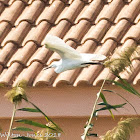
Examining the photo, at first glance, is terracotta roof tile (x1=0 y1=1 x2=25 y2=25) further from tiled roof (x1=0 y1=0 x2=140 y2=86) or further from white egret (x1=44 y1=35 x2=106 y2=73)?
white egret (x1=44 y1=35 x2=106 y2=73)

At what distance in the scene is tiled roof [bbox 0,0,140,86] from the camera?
4004 millimetres

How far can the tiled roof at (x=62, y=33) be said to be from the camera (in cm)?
400

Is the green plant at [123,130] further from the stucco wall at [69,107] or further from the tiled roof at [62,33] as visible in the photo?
the stucco wall at [69,107]

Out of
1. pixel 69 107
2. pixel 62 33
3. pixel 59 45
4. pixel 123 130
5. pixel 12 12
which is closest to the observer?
pixel 123 130

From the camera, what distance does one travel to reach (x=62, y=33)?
451cm

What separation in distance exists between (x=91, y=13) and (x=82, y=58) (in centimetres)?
274

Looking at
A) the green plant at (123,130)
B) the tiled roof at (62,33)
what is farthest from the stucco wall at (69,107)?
the green plant at (123,130)

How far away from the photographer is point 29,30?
4734 millimetres

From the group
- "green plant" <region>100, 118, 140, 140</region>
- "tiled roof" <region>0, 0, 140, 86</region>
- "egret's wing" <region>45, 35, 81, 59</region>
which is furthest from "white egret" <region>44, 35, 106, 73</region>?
"tiled roof" <region>0, 0, 140, 86</region>

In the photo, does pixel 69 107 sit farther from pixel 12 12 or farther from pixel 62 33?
pixel 12 12

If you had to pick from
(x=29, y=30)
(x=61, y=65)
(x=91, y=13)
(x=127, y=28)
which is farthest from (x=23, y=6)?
(x=61, y=65)

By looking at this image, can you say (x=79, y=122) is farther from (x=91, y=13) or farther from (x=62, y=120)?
(x=91, y=13)

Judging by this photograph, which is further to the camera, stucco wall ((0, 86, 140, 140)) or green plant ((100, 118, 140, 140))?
stucco wall ((0, 86, 140, 140))

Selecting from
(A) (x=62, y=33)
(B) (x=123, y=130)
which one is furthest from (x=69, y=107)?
(B) (x=123, y=130)
